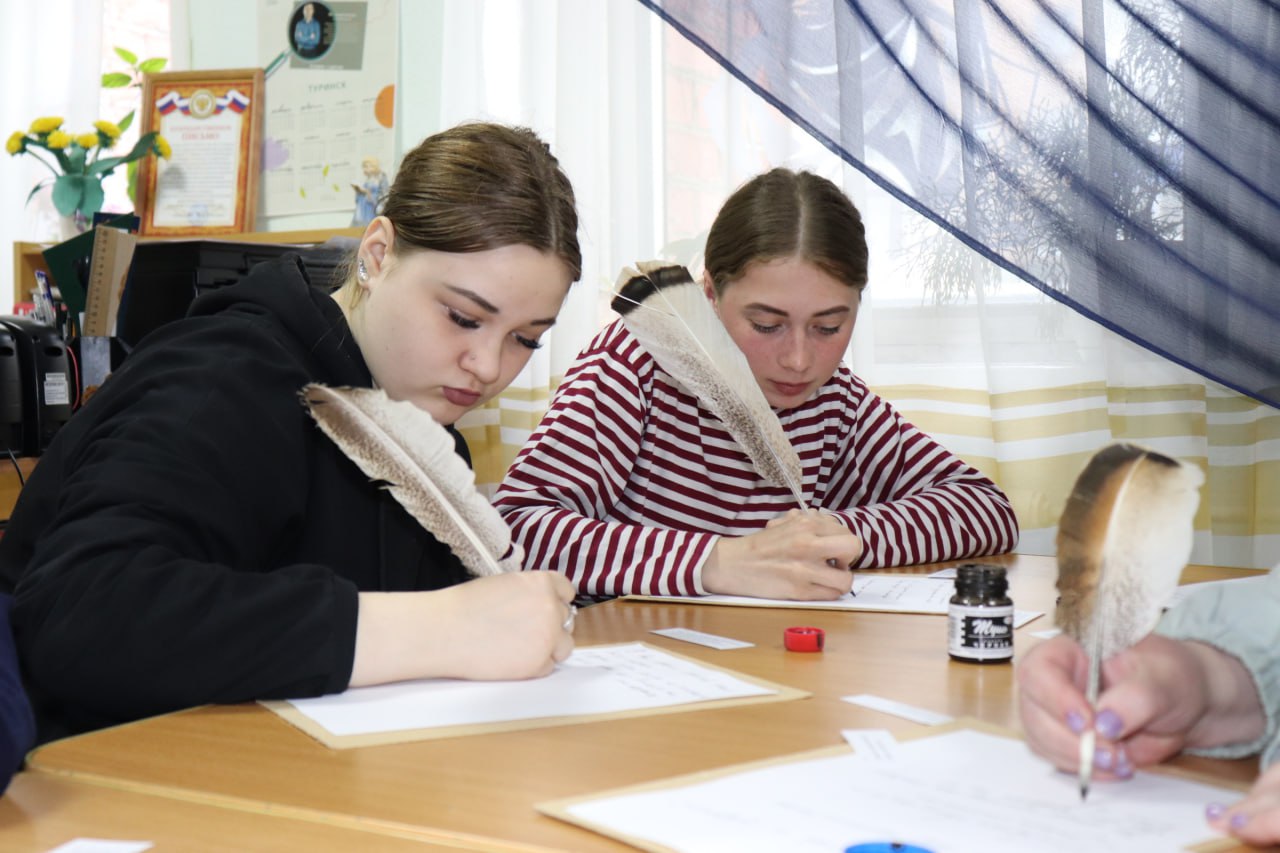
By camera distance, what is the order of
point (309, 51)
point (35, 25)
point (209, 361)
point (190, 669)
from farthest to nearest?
point (35, 25) → point (309, 51) → point (209, 361) → point (190, 669)

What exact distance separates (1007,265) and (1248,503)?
579mm

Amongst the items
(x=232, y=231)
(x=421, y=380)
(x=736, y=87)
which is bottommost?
(x=421, y=380)

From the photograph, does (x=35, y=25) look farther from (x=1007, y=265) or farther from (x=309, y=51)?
(x=1007, y=265)

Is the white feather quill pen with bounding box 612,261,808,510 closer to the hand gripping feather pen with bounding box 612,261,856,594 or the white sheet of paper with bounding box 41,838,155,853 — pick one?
the hand gripping feather pen with bounding box 612,261,856,594

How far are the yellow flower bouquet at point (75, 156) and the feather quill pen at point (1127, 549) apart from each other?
3150 millimetres

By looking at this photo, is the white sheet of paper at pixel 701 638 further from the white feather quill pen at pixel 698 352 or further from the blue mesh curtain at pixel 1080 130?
the blue mesh curtain at pixel 1080 130

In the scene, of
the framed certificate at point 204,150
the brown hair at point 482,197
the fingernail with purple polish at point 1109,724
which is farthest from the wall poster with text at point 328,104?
the fingernail with purple polish at point 1109,724

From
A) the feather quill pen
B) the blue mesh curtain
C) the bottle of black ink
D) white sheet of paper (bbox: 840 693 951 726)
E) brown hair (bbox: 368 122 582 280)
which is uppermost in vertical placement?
the blue mesh curtain

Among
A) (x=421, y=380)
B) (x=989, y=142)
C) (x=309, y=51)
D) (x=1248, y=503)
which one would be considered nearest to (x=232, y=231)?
(x=309, y=51)

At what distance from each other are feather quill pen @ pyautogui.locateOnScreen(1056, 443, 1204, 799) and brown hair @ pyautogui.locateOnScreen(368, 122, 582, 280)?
72 centimetres

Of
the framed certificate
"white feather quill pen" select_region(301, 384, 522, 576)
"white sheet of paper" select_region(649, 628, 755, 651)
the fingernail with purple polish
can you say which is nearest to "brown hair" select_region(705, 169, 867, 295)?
"white sheet of paper" select_region(649, 628, 755, 651)

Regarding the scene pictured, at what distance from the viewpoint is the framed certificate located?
135 inches

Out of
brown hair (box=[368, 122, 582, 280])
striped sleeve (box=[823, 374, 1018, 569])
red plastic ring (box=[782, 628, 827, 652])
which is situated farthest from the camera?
striped sleeve (box=[823, 374, 1018, 569])

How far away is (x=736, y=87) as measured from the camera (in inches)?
104
